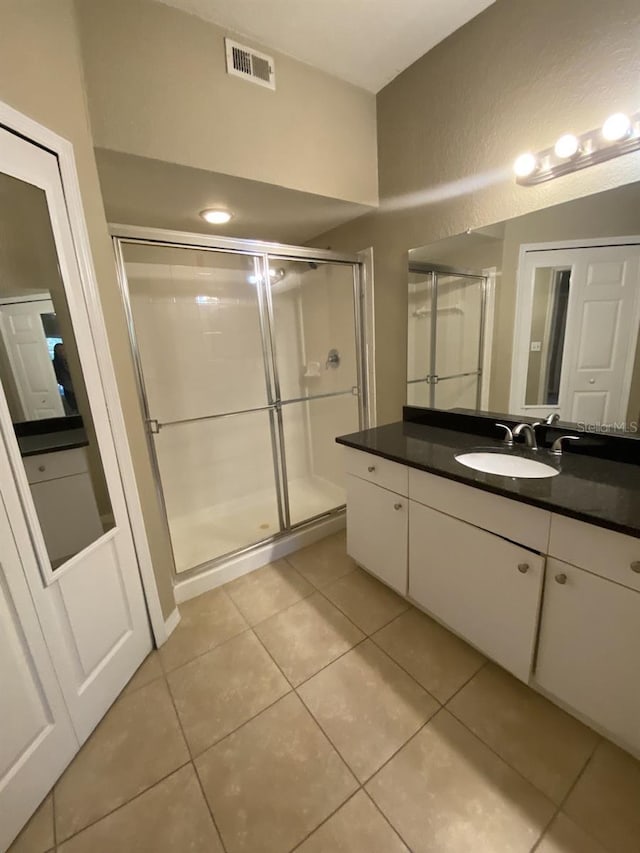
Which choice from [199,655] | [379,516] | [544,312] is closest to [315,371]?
[379,516]

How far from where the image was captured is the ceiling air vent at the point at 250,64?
142 cm

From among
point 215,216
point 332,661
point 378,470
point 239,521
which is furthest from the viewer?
point 239,521

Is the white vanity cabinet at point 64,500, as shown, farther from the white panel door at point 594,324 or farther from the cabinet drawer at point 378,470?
the white panel door at point 594,324

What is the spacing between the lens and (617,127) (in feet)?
3.66

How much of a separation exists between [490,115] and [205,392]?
7.62ft

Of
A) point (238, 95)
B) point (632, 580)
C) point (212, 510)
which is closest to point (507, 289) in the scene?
point (632, 580)

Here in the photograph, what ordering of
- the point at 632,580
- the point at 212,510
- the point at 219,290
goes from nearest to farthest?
the point at 632,580, the point at 219,290, the point at 212,510

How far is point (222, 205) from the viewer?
1845 millimetres

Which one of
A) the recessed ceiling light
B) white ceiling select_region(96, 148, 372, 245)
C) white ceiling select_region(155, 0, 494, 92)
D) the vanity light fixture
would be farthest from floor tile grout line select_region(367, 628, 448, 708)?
white ceiling select_region(155, 0, 494, 92)

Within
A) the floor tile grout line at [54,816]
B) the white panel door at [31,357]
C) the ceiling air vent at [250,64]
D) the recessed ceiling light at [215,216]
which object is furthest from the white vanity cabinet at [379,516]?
the ceiling air vent at [250,64]

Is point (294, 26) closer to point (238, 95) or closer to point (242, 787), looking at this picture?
point (238, 95)

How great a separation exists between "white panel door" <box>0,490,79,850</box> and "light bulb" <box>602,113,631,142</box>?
223 centimetres

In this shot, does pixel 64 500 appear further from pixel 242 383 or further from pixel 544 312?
pixel 544 312

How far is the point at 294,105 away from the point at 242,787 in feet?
8.92
